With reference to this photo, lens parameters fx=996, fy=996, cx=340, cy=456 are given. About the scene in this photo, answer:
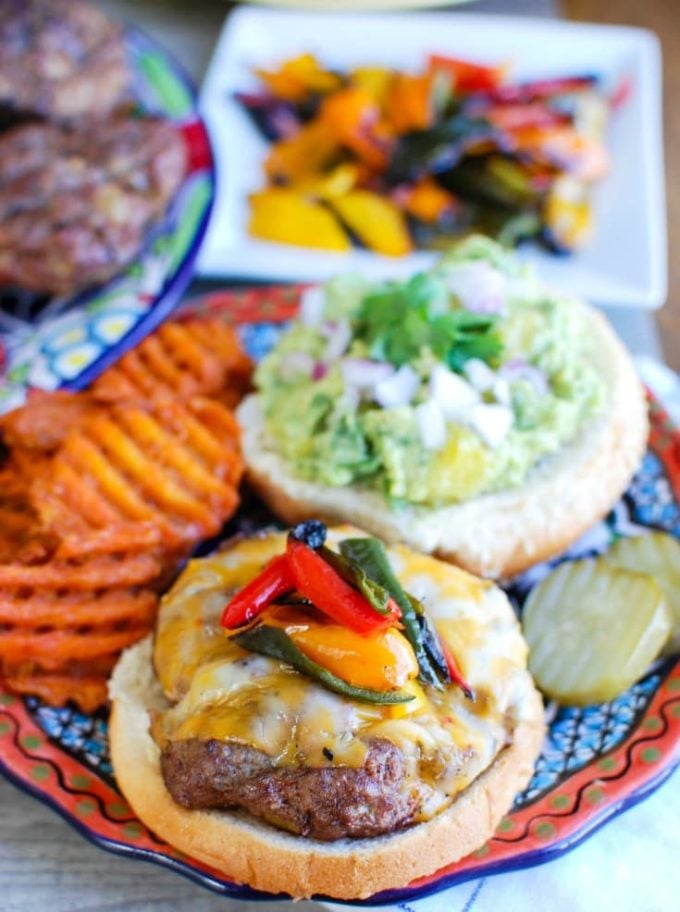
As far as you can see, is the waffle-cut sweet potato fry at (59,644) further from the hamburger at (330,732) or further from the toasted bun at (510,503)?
the toasted bun at (510,503)

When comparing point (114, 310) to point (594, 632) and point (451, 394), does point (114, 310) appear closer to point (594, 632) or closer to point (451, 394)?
point (451, 394)

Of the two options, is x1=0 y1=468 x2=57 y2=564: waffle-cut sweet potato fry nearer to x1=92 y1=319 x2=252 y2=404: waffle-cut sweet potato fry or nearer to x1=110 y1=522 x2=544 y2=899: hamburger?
x1=92 y1=319 x2=252 y2=404: waffle-cut sweet potato fry

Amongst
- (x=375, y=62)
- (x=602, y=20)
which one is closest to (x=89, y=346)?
(x=375, y=62)

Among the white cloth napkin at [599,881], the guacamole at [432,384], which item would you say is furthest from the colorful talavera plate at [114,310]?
the white cloth napkin at [599,881]

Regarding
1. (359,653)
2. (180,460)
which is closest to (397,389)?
(180,460)

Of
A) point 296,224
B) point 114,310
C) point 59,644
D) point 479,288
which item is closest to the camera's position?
point 59,644

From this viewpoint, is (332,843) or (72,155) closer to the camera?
(332,843)
